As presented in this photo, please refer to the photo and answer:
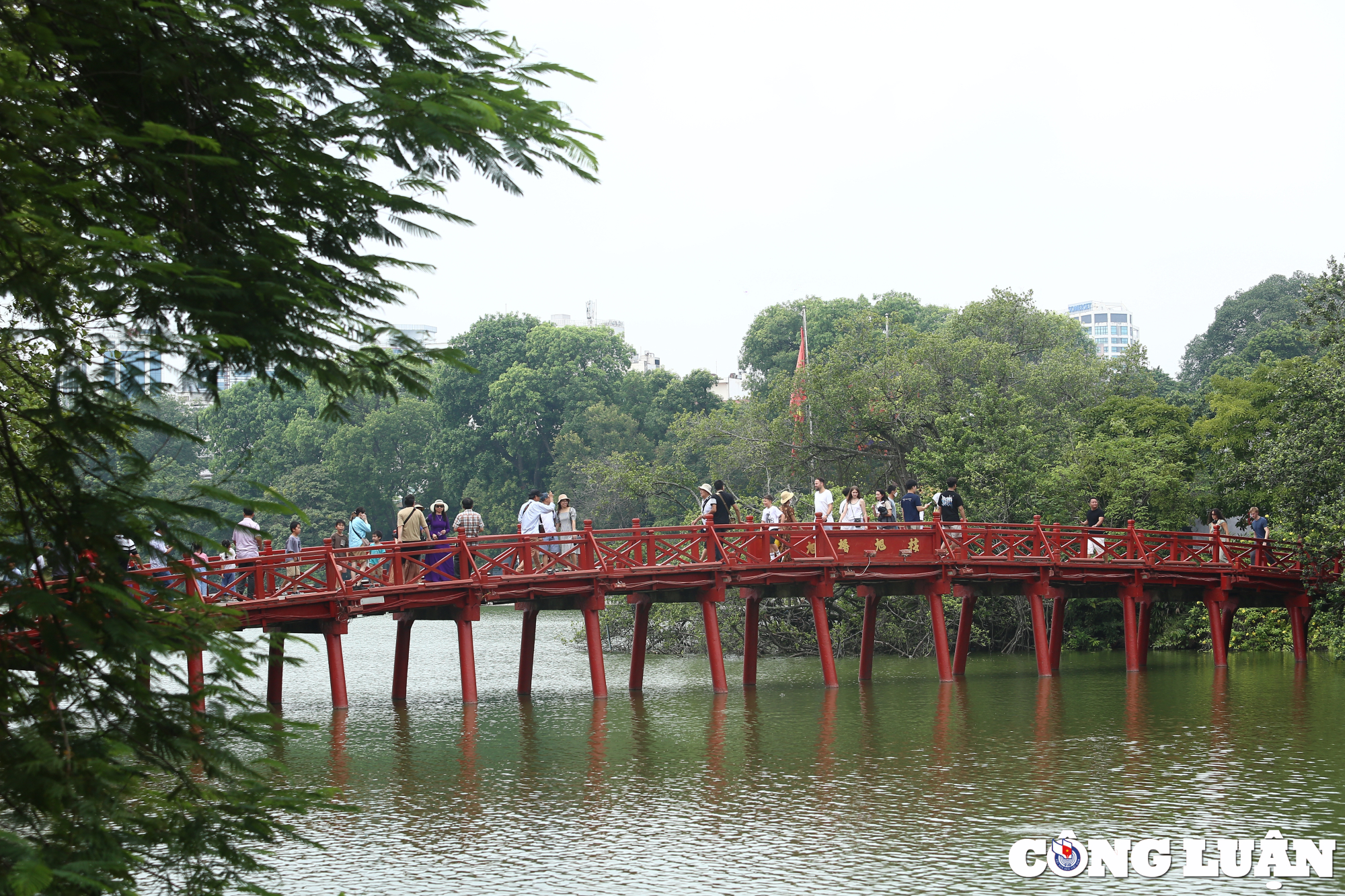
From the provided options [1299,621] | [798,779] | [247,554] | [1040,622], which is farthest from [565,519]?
[1299,621]

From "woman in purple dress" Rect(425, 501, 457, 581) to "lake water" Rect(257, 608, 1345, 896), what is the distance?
2.46m

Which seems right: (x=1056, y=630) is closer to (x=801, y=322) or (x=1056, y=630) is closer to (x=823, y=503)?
(x=823, y=503)

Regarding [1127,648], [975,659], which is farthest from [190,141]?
[975,659]

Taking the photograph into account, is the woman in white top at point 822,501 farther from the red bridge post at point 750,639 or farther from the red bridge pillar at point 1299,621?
the red bridge pillar at point 1299,621

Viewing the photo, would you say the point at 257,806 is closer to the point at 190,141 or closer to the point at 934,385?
the point at 190,141

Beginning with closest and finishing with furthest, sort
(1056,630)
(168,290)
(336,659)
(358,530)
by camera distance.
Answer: (168,290), (336,659), (358,530), (1056,630)

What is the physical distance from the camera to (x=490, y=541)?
24.5m

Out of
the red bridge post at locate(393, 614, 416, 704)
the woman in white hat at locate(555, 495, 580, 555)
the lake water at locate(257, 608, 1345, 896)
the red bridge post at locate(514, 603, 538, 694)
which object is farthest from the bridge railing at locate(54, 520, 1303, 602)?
the lake water at locate(257, 608, 1345, 896)

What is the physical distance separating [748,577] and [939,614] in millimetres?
4141

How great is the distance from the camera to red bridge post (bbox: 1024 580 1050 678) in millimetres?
28156

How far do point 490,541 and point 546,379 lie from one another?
60.9m

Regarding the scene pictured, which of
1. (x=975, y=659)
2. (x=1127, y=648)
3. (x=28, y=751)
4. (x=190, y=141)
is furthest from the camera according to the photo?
(x=975, y=659)

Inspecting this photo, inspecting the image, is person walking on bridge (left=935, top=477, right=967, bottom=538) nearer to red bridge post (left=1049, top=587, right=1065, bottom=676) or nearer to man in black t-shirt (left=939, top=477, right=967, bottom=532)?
man in black t-shirt (left=939, top=477, right=967, bottom=532)

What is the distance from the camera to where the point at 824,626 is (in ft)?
87.5
